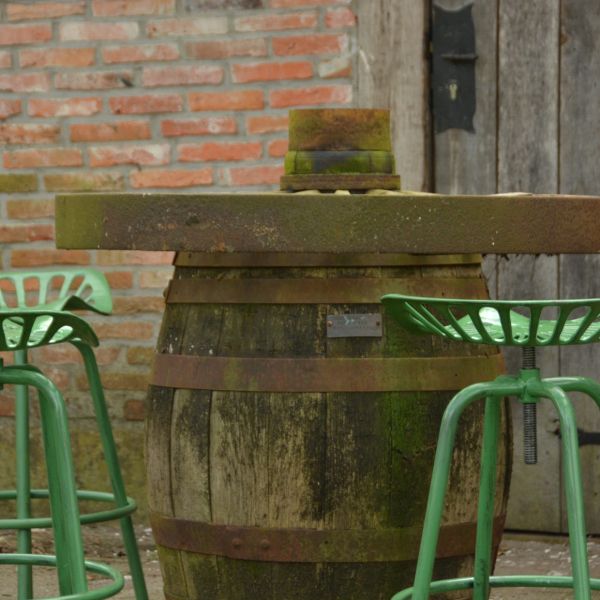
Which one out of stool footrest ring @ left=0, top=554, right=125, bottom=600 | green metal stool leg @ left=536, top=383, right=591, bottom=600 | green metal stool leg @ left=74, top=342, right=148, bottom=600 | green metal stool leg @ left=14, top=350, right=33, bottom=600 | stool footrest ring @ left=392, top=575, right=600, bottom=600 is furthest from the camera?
green metal stool leg @ left=14, top=350, right=33, bottom=600

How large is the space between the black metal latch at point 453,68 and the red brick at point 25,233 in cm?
127

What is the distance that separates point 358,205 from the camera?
9.34 ft

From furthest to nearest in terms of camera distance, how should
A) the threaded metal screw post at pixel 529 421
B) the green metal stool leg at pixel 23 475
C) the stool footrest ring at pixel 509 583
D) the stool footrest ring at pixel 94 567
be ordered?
the green metal stool leg at pixel 23 475 < the stool footrest ring at pixel 94 567 < the stool footrest ring at pixel 509 583 < the threaded metal screw post at pixel 529 421

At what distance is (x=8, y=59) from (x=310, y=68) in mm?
997

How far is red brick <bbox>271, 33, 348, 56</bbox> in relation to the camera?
4.50 m

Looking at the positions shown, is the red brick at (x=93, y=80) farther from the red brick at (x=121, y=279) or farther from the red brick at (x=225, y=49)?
the red brick at (x=121, y=279)

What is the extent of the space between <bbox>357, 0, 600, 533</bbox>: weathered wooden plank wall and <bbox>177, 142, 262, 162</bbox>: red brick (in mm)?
370

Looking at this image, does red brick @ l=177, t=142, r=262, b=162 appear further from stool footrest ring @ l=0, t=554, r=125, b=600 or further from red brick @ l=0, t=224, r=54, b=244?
stool footrest ring @ l=0, t=554, r=125, b=600

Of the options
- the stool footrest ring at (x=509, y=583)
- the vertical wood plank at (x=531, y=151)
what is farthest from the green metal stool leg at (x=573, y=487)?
the vertical wood plank at (x=531, y=151)

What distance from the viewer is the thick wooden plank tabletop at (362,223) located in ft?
9.36

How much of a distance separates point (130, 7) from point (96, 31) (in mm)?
134

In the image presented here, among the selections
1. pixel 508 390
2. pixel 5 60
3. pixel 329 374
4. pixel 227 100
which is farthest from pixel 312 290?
pixel 5 60

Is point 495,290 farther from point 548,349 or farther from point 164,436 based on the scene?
point 164,436

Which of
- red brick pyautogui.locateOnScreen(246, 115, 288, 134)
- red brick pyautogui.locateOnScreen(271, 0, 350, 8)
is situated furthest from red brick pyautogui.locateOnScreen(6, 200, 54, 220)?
red brick pyautogui.locateOnScreen(271, 0, 350, 8)
